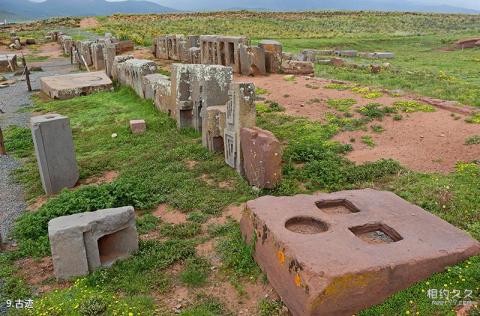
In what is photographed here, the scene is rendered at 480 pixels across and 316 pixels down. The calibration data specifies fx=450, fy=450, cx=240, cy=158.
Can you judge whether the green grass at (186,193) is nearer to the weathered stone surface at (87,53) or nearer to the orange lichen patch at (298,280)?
the orange lichen patch at (298,280)

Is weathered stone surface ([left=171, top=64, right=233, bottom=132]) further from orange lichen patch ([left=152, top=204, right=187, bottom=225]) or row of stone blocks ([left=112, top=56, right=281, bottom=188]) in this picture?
orange lichen patch ([left=152, top=204, right=187, bottom=225])

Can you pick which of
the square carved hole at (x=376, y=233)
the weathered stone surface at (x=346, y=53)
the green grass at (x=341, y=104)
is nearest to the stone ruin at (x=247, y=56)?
the green grass at (x=341, y=104)

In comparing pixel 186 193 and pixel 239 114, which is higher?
pixel 239 114

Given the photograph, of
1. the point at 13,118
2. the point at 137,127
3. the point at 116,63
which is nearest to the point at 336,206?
the point at 137,127

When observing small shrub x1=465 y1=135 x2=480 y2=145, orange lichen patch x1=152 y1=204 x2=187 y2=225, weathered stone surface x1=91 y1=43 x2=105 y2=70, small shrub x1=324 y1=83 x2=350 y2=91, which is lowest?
orange lichen patch x1=152 y1=204 x2=187 y2=225

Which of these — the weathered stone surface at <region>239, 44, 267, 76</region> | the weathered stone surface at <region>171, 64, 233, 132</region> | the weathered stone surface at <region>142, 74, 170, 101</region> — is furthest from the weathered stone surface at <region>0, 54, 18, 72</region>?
the weathered stone surface at <region>171, 64, 233, 132</region>

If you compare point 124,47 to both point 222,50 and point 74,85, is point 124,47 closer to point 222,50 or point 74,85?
point 74,85

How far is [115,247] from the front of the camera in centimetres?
714

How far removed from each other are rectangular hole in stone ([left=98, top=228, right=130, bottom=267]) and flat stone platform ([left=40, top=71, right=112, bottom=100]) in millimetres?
14208

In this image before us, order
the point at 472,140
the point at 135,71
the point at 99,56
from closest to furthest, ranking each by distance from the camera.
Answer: the point at 472,140
the point at 135,71
the point at 99,56

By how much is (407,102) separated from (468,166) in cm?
455

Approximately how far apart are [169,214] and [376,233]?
4.03m

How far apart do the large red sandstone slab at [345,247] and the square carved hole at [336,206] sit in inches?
0.6

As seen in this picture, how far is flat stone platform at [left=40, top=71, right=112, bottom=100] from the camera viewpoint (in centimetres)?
1969
